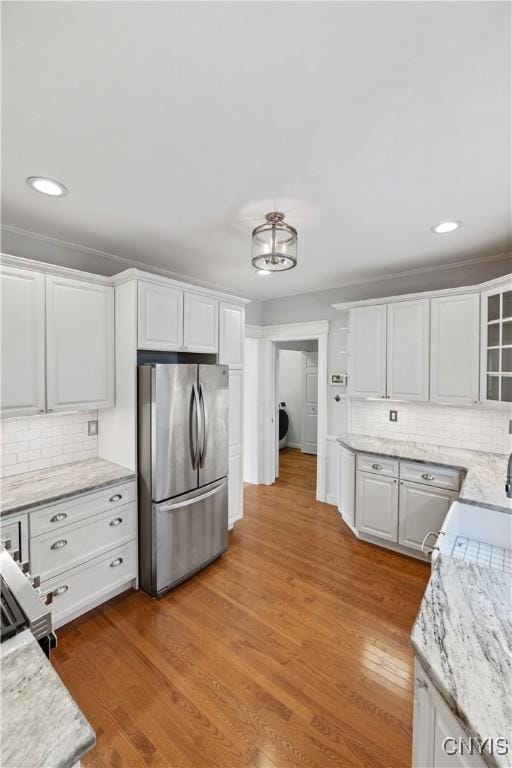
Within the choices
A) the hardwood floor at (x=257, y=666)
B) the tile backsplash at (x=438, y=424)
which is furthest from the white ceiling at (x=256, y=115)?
the hardwood floor at (x=257, y=666)

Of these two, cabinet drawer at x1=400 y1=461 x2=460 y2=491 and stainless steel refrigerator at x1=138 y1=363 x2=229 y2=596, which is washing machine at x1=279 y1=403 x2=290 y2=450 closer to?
cabinet drawer at x1=400 y1=461 x2=460 y2=491

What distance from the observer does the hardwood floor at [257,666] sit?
148cm

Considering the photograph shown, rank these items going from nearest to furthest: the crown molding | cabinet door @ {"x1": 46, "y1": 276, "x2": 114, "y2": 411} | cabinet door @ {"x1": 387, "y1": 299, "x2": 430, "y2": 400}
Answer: cabinet door @ {"x1": 46, "y1": 276, "x2": 114, "y2": 411} → the crown molding → cabinet door @ {"x1": 387, "y1": 299, "x2": 430, "y2": 400}

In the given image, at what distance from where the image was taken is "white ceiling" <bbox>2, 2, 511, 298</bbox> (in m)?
0.98

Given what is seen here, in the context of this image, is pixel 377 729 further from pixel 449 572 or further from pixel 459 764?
pixel 459 764

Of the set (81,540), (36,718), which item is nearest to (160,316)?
(81,540)

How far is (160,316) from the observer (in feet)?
8.46

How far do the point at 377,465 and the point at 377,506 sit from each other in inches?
15.3

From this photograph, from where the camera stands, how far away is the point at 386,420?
11.9 feet

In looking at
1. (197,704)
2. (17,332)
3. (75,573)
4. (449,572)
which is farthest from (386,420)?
(17,332)

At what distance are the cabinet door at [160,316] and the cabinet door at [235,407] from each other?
73cm

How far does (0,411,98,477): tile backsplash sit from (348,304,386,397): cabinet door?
2.58 m

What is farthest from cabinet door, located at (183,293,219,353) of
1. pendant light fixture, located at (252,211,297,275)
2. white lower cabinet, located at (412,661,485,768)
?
white lower cabinet, located at (412,661,485,768)

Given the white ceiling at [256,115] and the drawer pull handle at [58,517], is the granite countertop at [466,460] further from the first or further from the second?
the drawer pull handle at [58,517]
